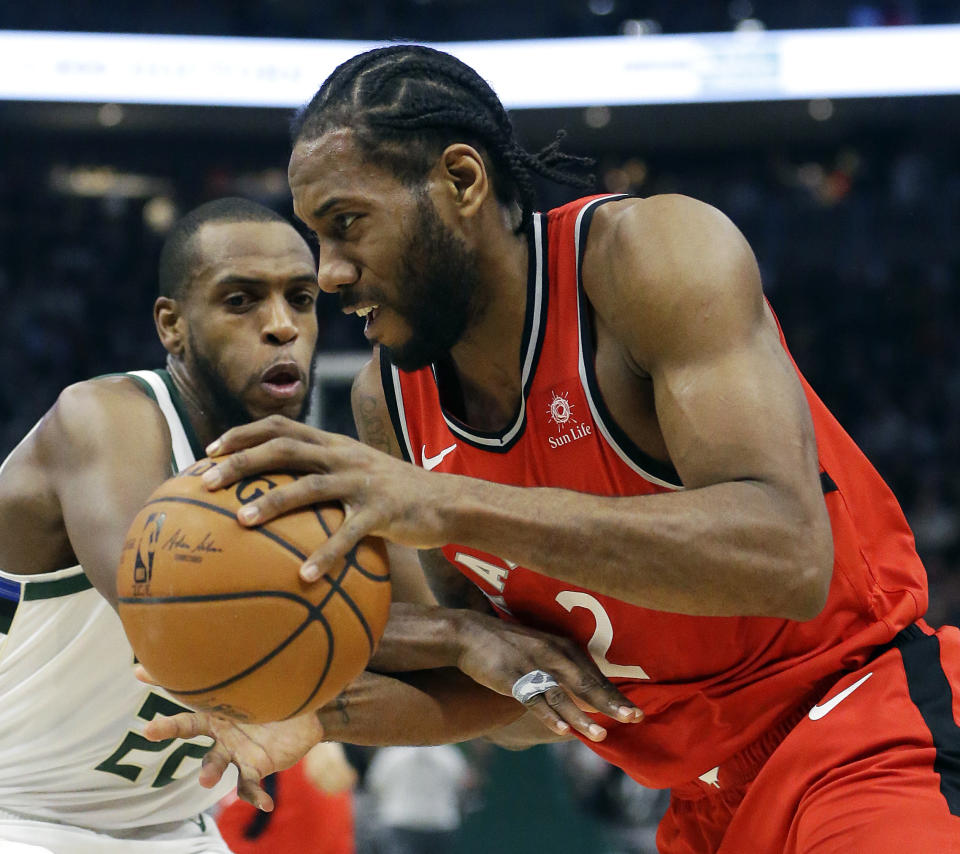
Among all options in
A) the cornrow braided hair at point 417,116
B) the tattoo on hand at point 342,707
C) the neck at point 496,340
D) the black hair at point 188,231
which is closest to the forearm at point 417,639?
the tattoo on hand at point 342,707

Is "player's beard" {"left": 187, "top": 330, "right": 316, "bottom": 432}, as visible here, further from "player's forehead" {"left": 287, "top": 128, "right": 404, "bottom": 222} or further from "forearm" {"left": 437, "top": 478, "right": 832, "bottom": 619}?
"forearm" {"left": 437, "top": 478, "right": 832, "bottom": 619}

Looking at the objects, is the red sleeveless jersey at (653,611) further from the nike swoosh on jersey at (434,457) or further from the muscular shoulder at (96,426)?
the muscular shoulder at (96,426)

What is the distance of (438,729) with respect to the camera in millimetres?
2781

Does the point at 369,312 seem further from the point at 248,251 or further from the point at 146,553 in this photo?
the point at 248,251

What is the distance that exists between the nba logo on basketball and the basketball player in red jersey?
160mm

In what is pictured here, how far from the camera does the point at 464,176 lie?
2.43 metres

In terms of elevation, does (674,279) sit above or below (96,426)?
above

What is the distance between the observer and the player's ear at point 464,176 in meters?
2.40

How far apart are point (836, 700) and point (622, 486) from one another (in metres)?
0.61

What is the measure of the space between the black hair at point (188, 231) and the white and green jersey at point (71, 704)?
68 centimetres

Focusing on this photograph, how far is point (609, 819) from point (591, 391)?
291 inches

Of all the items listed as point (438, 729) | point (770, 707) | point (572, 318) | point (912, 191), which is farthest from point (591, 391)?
point (912, 191)

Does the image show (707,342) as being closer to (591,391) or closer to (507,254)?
(591,391)

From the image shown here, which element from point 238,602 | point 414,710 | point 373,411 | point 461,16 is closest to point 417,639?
point 414,710
